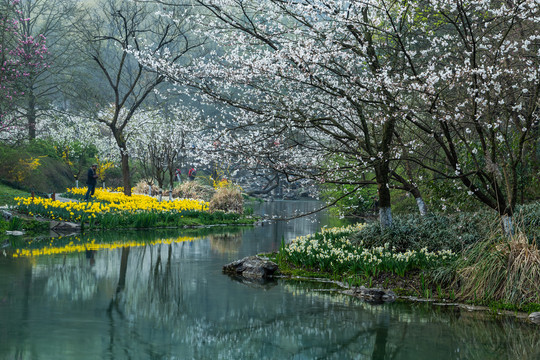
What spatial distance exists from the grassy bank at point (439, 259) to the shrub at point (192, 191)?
656 inches

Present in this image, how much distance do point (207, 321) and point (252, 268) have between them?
137 inches

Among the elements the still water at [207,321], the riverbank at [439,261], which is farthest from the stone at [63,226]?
the riverbank at [439,261]

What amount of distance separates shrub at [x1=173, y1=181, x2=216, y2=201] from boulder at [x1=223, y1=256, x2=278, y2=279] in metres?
17.4

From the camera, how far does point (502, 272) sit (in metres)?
7.75

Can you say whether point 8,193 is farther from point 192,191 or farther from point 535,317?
point 535,317

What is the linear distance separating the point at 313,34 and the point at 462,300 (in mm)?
4952

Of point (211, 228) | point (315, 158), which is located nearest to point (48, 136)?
point (211, 228)

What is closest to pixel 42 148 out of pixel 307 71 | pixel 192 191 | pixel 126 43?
pixel 192 191

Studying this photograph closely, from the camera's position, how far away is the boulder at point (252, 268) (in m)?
10.2

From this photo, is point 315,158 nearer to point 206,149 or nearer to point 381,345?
point 206,149

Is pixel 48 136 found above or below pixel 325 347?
above

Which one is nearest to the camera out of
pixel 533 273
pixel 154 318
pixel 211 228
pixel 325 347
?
pixel 325 347

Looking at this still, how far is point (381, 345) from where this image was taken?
5945 millimetres

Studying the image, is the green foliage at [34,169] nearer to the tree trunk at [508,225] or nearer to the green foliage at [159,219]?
the green foliage at [159,219]
